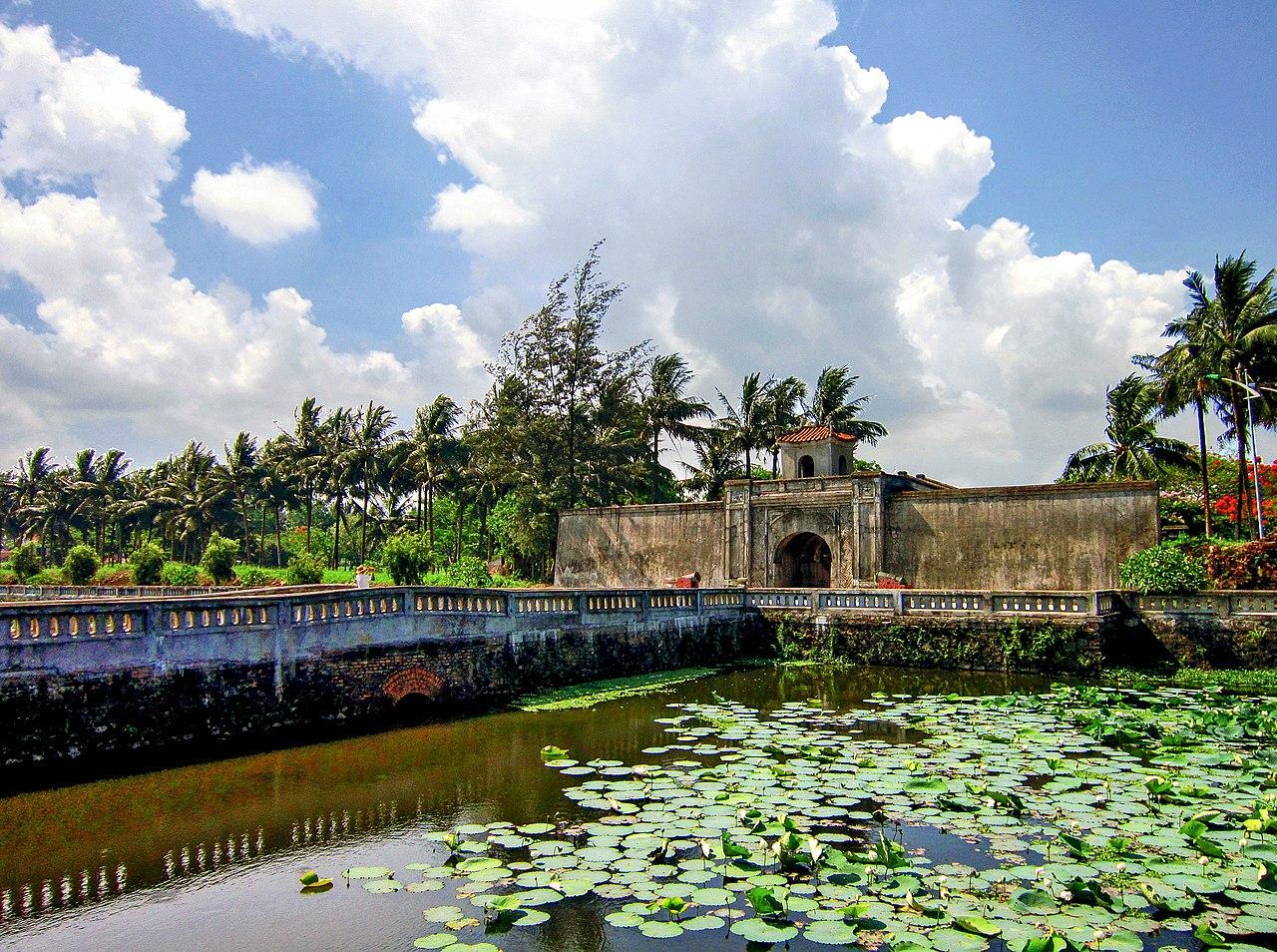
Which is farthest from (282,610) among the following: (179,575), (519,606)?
(179,575)

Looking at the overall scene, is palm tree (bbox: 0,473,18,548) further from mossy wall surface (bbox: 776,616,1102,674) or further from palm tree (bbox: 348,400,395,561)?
mossy wall surface (bbox: 776,616,1102,674)

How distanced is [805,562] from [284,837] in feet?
77.2

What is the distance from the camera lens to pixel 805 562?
30.6 meters

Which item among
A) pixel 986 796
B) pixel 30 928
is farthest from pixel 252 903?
pixel 986 796

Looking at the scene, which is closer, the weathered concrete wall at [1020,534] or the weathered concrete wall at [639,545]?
the weathered concrete wall at [1020,534]

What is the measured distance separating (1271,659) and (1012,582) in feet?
24.6

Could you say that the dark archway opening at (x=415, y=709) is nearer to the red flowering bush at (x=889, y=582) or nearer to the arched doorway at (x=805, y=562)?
the red flowering bush at (x=889, y=582)

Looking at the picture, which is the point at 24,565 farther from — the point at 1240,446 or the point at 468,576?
the point at 1240,446

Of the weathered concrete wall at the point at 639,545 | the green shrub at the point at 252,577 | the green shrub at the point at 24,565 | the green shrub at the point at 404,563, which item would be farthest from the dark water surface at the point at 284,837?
the green shrub at the point at 24,565

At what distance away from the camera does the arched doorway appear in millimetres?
30156

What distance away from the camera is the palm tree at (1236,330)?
2648 centimetres

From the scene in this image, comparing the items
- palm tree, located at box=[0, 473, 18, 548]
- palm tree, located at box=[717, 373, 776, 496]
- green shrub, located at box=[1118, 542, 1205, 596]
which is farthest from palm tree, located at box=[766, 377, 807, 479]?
palm tree, located at box=[0, 473, 18, 548]

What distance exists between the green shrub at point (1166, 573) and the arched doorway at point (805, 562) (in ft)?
33.1

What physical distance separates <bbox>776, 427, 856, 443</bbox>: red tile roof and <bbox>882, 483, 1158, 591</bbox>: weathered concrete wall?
3404 millimetres
